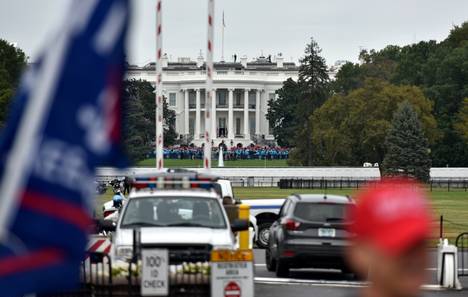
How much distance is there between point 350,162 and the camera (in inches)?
4513

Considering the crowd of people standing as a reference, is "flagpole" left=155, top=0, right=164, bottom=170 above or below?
above

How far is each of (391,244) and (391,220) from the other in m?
0.07

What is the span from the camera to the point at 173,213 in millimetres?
19250

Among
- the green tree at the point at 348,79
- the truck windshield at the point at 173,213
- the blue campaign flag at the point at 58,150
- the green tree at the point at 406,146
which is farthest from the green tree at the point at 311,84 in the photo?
the blue campaign flag at the point at 58,150

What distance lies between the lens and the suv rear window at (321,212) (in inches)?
950

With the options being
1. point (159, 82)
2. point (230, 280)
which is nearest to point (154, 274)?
point (230, 280)

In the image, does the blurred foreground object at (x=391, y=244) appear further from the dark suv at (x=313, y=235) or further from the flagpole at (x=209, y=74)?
the flagpole at (x=209, y=74)

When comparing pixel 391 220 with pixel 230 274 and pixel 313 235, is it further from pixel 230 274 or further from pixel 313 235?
pixel 313 235

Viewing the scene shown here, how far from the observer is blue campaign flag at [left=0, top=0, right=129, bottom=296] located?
364 cm

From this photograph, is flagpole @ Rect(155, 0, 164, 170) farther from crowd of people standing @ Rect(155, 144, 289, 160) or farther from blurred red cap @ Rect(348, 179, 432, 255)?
crowd of people standing @ Rect(155, 144, 289, 160)

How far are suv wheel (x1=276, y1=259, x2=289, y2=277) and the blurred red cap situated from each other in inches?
827

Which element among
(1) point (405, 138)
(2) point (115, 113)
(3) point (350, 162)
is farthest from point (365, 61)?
(2) point (115, 113)

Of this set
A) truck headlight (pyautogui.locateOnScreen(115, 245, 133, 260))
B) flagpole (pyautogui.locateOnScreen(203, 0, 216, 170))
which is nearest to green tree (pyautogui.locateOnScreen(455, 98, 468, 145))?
flagpole (pyautogui.locateOnScreen(203, 0, 216, 170))

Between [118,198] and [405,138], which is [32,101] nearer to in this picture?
[118,198]
